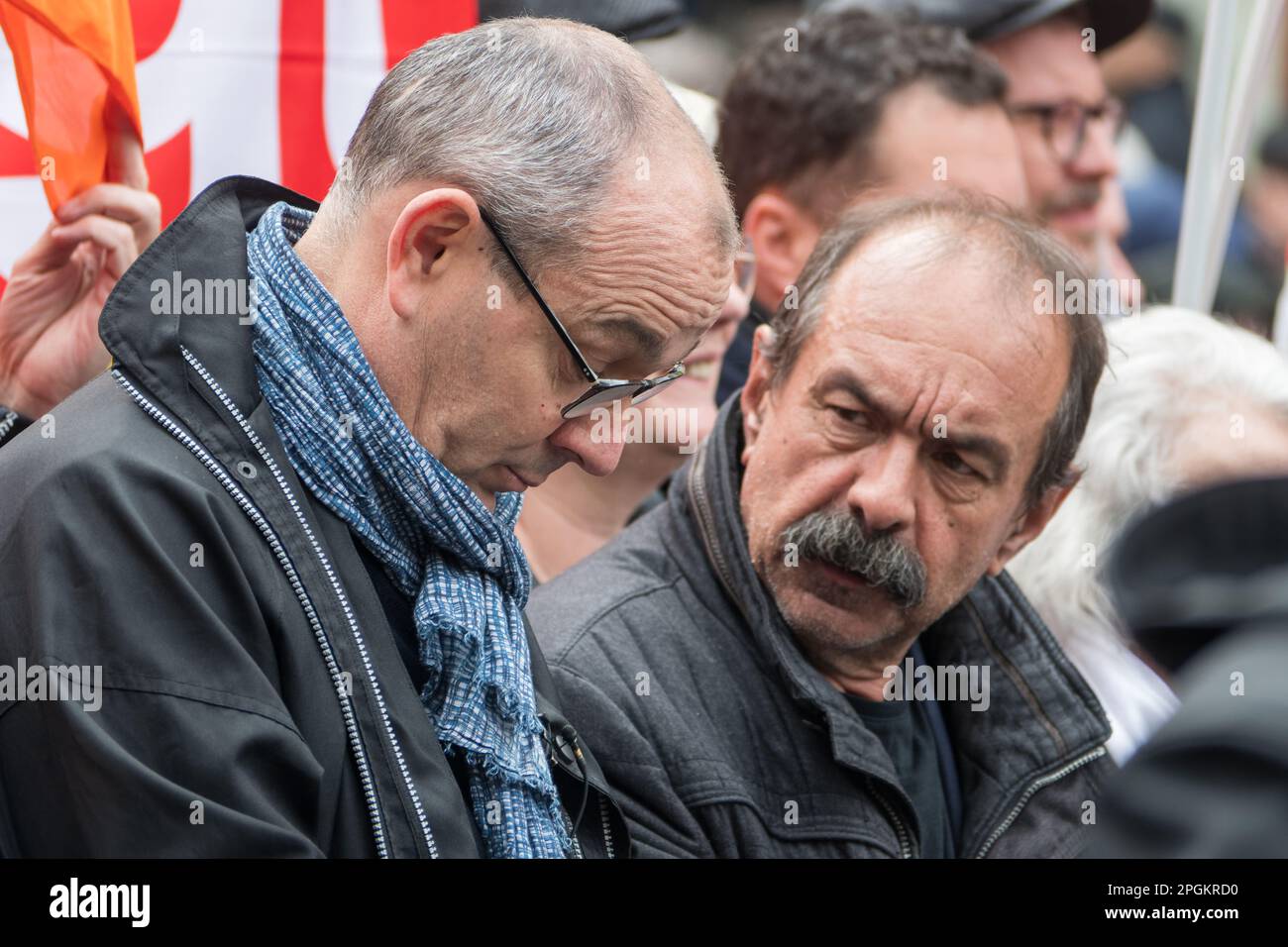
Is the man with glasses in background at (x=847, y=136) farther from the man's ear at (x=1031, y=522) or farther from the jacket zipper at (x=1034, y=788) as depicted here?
the jacket zipper at (x=1034, y=788)

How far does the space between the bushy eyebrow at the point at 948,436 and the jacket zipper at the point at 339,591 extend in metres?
1.20

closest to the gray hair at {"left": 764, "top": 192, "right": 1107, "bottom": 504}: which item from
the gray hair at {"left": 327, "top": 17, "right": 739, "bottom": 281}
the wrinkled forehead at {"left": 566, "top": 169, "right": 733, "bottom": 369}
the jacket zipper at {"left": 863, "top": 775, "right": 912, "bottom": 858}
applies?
the jacket zipper at {"left": 863, "top": 775, "right": 912, "bottom": 858}

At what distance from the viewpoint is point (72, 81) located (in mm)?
2723

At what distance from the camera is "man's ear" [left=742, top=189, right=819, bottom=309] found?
4035mm

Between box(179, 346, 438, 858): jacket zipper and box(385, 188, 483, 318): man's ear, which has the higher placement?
box(385, 188, 483, 318): man's ear

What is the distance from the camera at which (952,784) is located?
2.99 m

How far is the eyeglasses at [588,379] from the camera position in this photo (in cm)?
203

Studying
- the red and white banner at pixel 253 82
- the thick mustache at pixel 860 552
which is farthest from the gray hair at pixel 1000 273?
the red and white banner at pixel 253 82

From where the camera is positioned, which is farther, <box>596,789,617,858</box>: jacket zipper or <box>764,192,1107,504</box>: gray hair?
<box>764,192,1107,504</box>: gray hair

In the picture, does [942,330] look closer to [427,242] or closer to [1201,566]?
[427,242]

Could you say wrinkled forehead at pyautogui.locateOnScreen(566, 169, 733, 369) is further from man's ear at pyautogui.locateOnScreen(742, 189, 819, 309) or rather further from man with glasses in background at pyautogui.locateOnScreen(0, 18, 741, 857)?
man's ear at pyautogui.locateOnScreen(742, 189, 819, 309)

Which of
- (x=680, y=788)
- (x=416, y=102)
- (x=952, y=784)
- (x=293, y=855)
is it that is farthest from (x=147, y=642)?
(x=952, y=784)

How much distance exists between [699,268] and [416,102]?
1.38ft

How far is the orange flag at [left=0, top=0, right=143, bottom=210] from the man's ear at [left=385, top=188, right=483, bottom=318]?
1.02 meters
